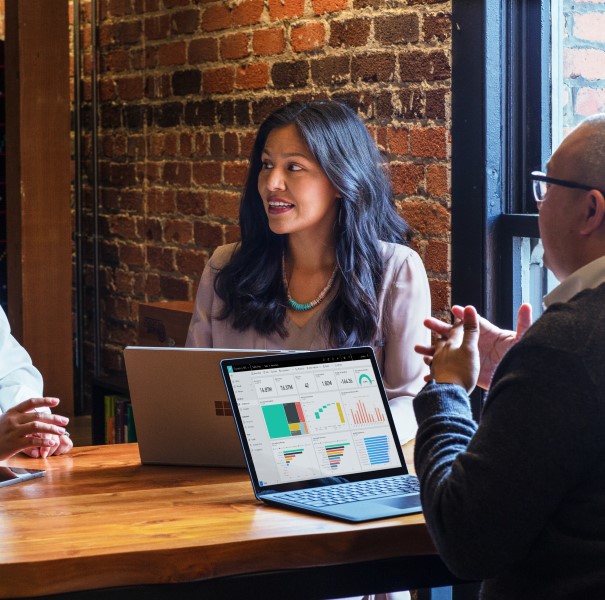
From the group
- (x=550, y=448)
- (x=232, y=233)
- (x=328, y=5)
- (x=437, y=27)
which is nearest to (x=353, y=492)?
(x=550, y=448)

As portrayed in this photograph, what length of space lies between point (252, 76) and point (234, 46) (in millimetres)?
180

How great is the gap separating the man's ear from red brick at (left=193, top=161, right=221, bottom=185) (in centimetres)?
279

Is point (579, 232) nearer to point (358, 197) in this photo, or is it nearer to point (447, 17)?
point (358, 197)

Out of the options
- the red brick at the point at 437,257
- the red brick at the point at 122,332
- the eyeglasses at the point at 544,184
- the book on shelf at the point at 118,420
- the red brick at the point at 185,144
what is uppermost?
the red brick at the point at 185,144

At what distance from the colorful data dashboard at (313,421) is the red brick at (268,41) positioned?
2.03 meters

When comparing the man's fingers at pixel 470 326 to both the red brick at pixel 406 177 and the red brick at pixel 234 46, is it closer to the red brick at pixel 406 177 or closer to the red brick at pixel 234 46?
the red brick at pixel 406 177

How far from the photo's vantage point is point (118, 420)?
3916mm

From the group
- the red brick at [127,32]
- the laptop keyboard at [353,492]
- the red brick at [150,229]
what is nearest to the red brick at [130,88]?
the red brick at [127,32]

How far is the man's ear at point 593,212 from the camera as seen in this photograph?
4.81ft

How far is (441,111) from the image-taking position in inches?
125

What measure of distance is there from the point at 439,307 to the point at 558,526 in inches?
71.7

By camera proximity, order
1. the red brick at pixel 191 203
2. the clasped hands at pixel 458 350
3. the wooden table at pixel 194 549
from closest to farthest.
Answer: the wooden table at pixel 194 549, the clasped hands at pixel 458 350, the red brick at pixel 191 203

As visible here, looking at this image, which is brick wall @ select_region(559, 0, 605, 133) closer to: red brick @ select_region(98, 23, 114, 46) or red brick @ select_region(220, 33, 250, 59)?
red brick @ select_region(220, 33, 250, 59)

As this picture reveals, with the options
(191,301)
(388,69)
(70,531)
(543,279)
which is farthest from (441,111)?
(70,531)
